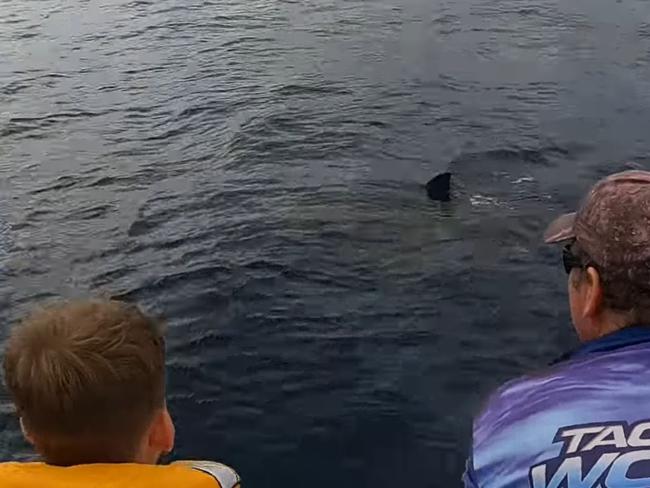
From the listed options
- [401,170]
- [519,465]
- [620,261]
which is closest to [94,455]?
[519,465]

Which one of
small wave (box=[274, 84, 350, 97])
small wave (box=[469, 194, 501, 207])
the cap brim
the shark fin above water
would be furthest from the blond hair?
small wave (box=[274, 84, 350, 97])

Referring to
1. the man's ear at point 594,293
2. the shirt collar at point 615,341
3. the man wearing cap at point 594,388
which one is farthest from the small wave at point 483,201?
the shirt collar at point 615,341

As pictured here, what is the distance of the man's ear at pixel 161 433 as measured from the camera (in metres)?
3.37

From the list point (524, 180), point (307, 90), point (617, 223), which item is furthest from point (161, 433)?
point (307, 90)

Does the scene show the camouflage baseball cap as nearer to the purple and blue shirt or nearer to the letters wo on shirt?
the purple and blue shirt

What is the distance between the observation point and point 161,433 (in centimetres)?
344

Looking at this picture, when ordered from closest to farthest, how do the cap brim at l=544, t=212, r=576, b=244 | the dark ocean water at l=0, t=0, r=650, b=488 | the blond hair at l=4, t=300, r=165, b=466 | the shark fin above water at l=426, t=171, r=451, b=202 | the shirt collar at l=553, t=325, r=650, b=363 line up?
1. the blond hair at l=4, t=300, r=165, b=466
2. the shirt collar at l=553, t=325, r=650, b=363
3. the cap brim at l=544, t=212, r=576, b=244
4. the dark ocean water at l=0, t=0, r=650, b=488
5. the shark fin above water at l=426, t=171, r=451, b=202

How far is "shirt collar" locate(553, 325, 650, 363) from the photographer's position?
3.29 meters

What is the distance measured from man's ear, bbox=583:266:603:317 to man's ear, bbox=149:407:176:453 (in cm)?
155

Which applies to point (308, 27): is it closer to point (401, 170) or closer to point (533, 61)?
A: point (533, 61)

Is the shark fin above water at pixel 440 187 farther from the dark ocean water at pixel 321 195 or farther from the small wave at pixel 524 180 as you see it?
the small wave at pixel 524 180

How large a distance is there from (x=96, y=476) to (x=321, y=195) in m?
9.03

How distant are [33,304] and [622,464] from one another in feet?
25.7

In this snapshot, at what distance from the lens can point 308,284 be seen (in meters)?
9.84
